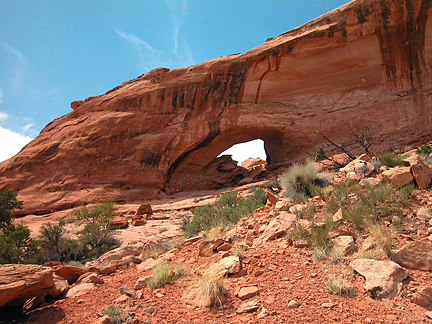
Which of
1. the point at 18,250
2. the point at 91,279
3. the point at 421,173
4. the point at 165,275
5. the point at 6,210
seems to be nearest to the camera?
the point at 165,275

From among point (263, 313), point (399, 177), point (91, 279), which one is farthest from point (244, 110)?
point (263, 313)

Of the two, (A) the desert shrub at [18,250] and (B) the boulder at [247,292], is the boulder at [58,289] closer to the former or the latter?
(B) the boulder at [247,292]

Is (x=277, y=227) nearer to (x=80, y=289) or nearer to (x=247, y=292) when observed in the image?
(x=247, y=292)

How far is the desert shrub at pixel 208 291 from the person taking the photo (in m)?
2.87

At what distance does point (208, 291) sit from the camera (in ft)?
9.54

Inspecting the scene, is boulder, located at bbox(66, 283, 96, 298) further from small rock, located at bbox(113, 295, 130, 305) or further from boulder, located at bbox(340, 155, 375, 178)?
boulder, located at bbox(340, 155, 375, 178)

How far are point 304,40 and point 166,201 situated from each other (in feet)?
44.5

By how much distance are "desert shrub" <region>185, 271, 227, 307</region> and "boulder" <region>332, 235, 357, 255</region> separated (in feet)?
5.12

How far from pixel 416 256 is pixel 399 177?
215cm

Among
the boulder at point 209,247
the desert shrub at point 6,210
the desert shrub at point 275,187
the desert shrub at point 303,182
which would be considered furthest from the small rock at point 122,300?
the desert shrub at point 6,210

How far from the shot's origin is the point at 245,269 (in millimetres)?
3445

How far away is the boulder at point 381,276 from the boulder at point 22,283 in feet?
12.4

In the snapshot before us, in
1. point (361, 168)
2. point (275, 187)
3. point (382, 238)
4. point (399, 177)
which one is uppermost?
point (361, 168)

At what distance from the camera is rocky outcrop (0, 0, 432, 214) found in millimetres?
15727
